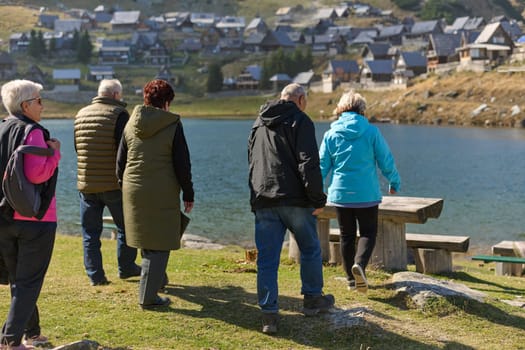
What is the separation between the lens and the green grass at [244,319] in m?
7.13

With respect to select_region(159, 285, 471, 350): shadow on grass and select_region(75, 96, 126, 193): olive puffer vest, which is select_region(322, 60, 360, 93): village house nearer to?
select_region(75, 96, 126, 193): olive puffer vest

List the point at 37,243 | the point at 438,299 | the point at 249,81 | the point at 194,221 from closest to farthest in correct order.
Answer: the point at 37,243, the point at 438,299, the point at 194,221, the point at 249,81

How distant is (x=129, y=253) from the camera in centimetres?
955

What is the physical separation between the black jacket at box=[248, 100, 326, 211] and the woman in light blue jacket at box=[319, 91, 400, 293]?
1407mm

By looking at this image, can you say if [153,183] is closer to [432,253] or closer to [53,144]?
[53,144]

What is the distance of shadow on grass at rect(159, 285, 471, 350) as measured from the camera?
718 centimetres

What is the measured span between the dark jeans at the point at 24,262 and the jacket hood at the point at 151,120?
5.90 ft

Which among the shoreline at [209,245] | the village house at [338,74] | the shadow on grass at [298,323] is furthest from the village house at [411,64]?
the shadow on grass at [298,323]

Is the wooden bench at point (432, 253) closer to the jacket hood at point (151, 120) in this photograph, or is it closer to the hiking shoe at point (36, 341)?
the jacket hood at point (151, 120)

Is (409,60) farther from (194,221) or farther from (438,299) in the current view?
(438,299)

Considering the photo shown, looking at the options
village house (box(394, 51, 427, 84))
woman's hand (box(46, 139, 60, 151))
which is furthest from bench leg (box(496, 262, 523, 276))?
village house (box(394, 51, 427, 84))

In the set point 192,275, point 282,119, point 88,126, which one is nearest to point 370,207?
point 282,119

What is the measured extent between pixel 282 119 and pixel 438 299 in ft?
10.6

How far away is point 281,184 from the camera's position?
737 centimetres
